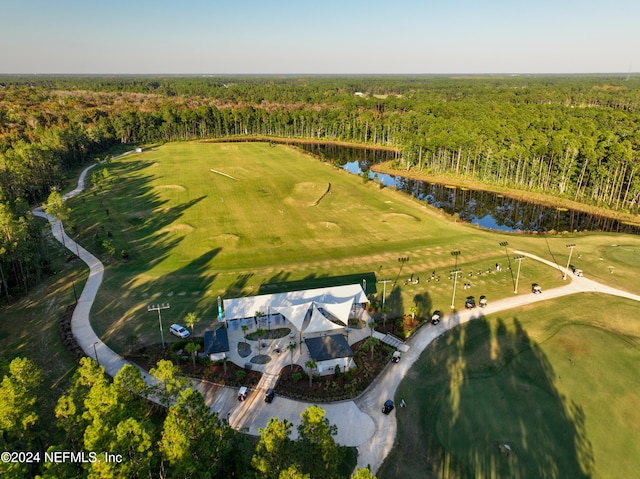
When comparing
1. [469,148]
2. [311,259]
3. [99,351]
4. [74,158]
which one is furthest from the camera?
[74,158]

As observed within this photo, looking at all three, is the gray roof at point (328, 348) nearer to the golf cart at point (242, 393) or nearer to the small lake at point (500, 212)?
the golf cart at point (242, 393)

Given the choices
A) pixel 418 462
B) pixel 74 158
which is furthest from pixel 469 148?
pixel 74 158

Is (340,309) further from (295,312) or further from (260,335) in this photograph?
(260,335)

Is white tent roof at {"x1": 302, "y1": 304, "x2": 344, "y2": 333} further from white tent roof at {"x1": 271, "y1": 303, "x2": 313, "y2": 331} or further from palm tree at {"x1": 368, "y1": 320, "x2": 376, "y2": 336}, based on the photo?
palm tree at {"x1": 368, "y1": 320, "x2": 376, "y2": 336}

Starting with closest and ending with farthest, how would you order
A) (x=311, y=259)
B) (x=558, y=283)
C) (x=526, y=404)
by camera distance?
(x=526, y=404) → (x=558, y=283) → (x=311, y=259)

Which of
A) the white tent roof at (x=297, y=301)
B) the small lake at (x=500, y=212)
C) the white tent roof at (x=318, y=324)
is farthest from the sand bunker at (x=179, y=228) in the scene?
the small lake at (x=500, y=212)

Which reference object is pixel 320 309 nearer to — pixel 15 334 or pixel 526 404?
pixel 526 404
